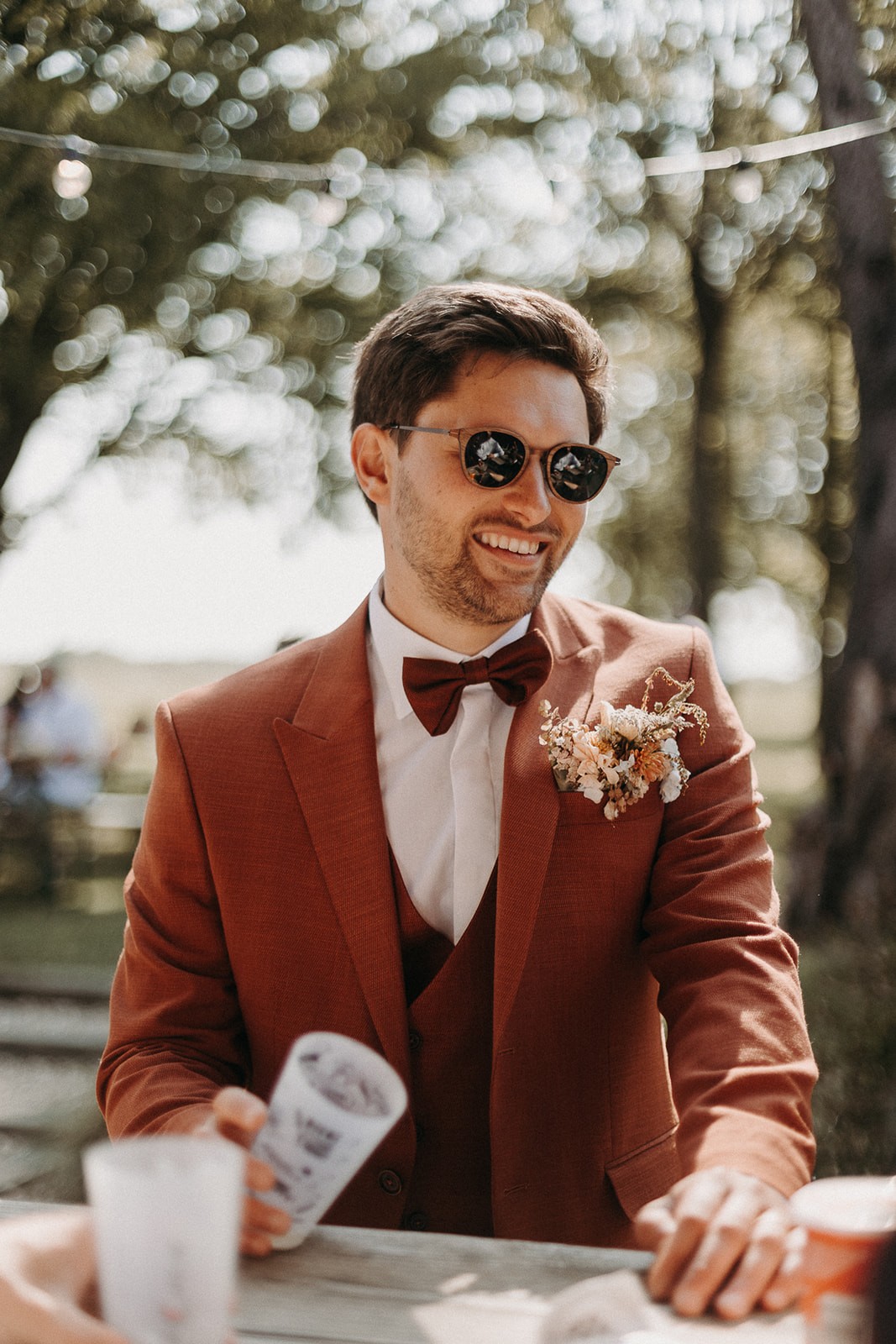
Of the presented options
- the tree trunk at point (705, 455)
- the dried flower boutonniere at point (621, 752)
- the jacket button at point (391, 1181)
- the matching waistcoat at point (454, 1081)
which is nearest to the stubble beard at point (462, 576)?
the dried flower boutonniere at point (621, 752)

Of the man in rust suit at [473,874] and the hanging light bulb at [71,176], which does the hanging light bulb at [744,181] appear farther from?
the man in rust suit at [473,874]

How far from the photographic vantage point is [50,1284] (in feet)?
3.91

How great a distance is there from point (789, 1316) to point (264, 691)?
1.49 metres

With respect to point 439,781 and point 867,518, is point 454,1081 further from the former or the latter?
point 867,518

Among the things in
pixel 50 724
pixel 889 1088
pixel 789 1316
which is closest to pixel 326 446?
pixel 50 724

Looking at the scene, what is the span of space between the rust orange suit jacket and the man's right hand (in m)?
0.64

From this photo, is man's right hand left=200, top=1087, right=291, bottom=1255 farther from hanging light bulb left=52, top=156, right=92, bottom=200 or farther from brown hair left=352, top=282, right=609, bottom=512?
hanging light bulb left=52, top=156, right=92, bottom=200

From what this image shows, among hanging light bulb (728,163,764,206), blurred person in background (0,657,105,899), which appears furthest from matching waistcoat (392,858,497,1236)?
blurred person in background (0,657,105,899)

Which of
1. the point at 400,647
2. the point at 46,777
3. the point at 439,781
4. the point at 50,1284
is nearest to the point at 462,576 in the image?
the point at 400,647

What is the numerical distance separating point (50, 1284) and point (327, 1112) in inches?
12.2

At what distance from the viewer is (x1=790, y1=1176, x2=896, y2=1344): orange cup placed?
3.58ft

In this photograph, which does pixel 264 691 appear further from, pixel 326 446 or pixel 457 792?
pixel 326 446

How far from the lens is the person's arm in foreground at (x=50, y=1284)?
3.66 ft

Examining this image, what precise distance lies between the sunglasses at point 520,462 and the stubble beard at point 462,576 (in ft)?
0.32
